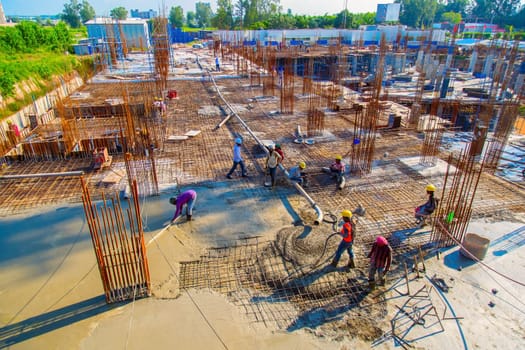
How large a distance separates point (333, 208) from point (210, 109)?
9532 millimetres

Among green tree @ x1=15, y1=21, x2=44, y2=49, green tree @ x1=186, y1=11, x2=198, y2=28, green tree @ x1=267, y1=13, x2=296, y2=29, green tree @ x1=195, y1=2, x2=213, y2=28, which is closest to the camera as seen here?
green tree @ x1=15, y1=21, x2=44, y2=49

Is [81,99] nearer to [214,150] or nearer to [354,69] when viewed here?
[214,150]

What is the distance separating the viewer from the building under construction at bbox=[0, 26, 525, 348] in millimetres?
5004

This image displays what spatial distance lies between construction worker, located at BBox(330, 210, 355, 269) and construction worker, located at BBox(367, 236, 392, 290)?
38cm

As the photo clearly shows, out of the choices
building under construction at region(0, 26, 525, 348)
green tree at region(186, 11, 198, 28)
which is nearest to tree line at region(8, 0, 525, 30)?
green tree at region(186, 11, 198, 28)

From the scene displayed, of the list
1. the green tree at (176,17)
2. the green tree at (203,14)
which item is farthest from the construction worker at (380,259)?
the green tree at (203,14)

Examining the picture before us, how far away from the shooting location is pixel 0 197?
7.86 m

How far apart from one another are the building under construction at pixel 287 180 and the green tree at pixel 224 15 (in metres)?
54.6

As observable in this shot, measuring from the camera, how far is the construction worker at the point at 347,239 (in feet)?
17.5

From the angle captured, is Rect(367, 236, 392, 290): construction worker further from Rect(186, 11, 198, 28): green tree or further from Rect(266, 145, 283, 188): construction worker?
Rect(186, 11, 198, 28): green tree

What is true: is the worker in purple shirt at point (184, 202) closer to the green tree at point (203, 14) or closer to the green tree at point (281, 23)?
the green tree at point (281, 23)

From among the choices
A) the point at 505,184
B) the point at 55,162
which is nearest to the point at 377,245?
the point at 505,184

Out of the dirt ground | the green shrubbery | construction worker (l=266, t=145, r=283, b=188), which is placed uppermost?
the green shrubbery

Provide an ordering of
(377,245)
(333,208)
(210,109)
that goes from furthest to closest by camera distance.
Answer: (210,109) → (333,208) → (377,245)
